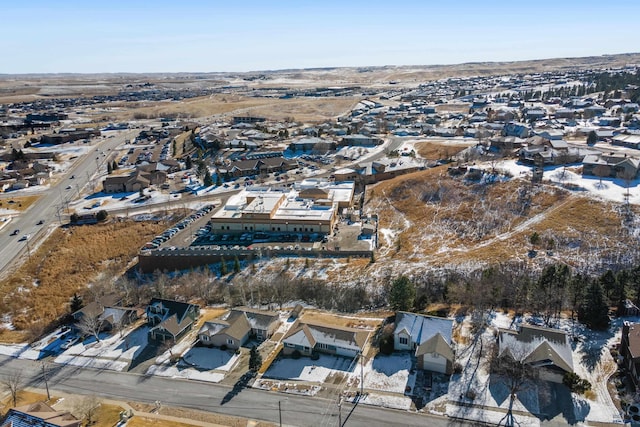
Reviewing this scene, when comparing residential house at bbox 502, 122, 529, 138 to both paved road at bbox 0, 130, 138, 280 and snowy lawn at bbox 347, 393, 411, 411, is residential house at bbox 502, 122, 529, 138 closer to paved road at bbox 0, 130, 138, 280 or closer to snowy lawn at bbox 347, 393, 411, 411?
snowy lawn at bbox 347, 393, 411, 411

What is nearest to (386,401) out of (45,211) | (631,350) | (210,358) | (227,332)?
(227,332)

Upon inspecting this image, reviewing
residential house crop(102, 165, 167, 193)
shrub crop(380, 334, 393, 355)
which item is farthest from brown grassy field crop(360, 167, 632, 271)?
residential house crop(102, 165, 167, 193)

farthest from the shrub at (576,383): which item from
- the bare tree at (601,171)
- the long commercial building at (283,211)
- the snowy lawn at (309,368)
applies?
the bare tree at (601,171)

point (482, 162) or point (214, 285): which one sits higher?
point (482, 162)

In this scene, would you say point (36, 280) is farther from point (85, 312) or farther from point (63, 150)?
point (63, 150)

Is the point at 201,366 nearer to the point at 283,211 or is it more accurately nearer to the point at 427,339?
the point at 427,339

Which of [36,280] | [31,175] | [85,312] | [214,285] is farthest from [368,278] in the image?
[31,175]
